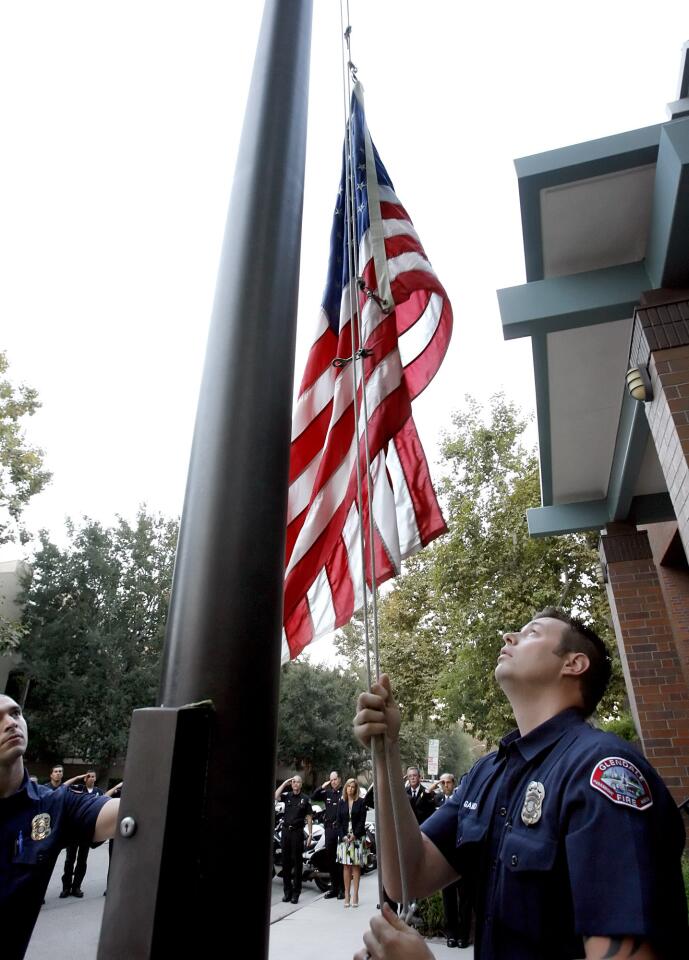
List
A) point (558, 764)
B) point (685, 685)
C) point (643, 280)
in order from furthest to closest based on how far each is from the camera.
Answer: point (685, 685) → point (643, 280) → point (558, 764)

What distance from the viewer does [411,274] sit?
9.87 feet

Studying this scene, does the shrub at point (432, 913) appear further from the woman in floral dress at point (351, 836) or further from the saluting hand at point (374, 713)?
the saluting hand at point (374, 713)

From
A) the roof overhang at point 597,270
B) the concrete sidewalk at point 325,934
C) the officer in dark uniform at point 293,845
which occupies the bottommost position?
the concrete sidewalk at point 325,934

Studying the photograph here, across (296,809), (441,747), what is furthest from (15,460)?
(441,747)

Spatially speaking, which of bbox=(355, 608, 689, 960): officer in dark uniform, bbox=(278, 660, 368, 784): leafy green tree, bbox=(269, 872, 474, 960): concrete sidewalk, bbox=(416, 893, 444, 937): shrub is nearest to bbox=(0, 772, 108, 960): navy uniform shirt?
bbox=(355, 608, 689, 960): officer in dark uniform

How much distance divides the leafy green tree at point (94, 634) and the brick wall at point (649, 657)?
84.4 feet

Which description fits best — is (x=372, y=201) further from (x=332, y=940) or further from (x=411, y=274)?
(x=332, y=940)

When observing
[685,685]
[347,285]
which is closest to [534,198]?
[347,285]

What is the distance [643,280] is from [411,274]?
281cm

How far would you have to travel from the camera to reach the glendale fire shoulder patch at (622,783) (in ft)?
4.45

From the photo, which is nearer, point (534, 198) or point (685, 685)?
point (534, 198)

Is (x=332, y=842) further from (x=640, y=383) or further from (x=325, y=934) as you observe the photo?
(x=640, y=383)

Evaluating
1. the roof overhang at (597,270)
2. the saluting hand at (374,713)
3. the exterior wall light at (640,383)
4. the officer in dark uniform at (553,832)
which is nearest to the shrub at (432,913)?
the roof overhang at (597,270)

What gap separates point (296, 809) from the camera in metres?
10.3
